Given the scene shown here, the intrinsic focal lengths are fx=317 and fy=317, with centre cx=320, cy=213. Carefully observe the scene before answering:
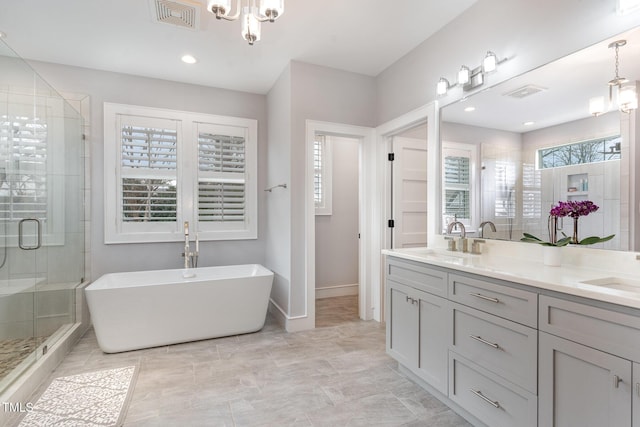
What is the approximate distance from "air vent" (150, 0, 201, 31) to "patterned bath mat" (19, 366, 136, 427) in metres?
2.72

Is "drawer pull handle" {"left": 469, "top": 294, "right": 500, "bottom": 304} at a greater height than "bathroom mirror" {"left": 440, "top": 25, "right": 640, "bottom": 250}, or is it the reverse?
"bathroom mirror" {"left": 440, "top": 25, "right": 640, "bottom": 250}

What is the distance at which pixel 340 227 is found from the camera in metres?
4.68

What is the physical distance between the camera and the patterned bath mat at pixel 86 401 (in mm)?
1860

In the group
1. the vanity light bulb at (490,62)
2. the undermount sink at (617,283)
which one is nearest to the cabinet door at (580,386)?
the undermount sink at (617,283)

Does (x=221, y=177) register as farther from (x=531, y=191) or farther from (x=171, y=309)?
(x=531, y=191)

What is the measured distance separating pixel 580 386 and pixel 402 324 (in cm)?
115

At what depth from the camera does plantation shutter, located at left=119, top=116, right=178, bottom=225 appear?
3557mm

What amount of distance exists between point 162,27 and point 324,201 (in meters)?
2.74

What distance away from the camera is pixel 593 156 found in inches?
67.1

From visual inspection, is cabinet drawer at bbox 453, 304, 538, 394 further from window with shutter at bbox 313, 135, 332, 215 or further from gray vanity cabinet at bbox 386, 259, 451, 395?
window with shutter at bbox 313, 135, 332, 215

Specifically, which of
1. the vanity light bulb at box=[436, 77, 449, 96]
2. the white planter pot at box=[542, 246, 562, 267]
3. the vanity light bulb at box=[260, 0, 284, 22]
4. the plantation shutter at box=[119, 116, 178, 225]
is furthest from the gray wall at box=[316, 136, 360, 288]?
the white planter pot at box=[542, 246, 562, 267]

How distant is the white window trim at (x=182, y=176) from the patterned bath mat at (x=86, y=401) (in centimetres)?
158

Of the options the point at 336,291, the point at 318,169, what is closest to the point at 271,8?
the point at 318,169

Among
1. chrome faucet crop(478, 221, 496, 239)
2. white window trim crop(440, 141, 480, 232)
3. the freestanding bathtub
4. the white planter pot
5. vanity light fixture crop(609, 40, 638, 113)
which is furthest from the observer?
the freestanding bathtub
